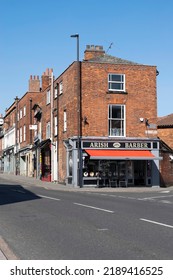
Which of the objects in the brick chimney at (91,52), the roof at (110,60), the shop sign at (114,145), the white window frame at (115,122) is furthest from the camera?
the brick chimney at (91,52)

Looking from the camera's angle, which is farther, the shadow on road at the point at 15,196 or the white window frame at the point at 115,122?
the white window frame at the point at 115,122

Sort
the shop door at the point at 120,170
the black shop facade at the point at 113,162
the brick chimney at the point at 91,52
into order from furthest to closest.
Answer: the brick chimney at the point at 91,52, the shop door at the point at 120,170, the black shop facade at the point at 113,162

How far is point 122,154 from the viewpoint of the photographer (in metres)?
33.0

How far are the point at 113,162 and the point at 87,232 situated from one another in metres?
22.8

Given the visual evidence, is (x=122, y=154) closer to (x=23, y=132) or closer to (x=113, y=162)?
(x=113, y=162)

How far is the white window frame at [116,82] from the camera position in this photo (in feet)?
113

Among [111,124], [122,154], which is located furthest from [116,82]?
[122,154]

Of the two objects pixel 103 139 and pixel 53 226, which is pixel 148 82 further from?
pixel 53 226

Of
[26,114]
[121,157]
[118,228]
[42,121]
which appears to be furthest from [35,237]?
[26,114]

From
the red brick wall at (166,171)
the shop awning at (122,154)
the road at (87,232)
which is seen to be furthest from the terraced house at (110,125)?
the road at (87,232)

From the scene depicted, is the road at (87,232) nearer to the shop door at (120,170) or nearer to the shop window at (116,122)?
the shop door at (120,170)

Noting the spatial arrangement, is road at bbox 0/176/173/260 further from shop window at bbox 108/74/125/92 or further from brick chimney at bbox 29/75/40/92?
brick chimney at bbox 29/75/40/92

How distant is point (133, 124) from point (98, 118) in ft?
8.82

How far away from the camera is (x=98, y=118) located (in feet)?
111
